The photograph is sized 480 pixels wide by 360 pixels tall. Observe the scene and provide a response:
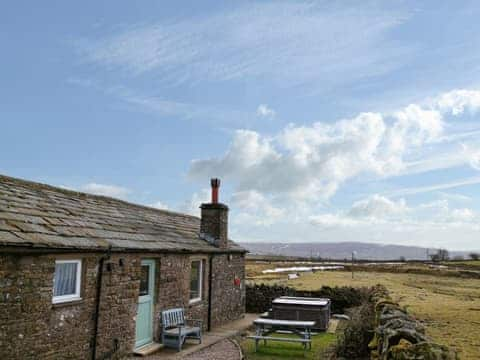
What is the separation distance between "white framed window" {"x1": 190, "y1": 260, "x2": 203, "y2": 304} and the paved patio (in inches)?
52.6

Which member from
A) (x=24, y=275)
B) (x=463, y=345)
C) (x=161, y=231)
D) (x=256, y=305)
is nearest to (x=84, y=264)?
(x=24, y=275)

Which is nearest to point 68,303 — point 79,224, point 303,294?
point 79,224

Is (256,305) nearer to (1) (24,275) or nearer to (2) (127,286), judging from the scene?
(2) (127,286)

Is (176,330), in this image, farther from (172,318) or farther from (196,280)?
(196,280)

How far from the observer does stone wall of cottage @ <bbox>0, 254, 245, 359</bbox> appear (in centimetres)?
761

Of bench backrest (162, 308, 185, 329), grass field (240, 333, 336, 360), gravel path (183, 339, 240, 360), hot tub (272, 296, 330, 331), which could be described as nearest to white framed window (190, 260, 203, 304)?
bench backrest (162, 308, 185, 329)

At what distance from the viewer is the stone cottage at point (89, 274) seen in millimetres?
7836

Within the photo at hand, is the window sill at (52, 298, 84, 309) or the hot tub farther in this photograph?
the hot tub

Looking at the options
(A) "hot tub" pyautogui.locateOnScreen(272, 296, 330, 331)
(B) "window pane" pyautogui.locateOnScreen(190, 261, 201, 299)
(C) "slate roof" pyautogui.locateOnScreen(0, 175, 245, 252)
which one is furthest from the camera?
(A) "hot tub" pyautogui.locateOnScreen(272, 296, 330, 331)

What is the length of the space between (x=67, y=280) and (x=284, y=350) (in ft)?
22.0

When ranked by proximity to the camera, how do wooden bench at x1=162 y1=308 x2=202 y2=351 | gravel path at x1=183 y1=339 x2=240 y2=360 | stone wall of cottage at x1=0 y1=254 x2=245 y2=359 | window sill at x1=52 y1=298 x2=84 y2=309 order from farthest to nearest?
wooden bench at x1=162 y1=308 x2=202 y2=351 < gravel path at x1=183 y1=339 x2=240 y2=360 < window sill at x1=52 y1=298 x2=84 y2=309 < stone wall of cottage at x1=0 y1=254 x2=245 y2=359

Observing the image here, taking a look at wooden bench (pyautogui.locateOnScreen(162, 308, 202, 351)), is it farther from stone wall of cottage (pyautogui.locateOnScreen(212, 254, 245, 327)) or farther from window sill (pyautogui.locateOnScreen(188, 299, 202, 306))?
stone wall of cottage (pyautogui.locateOnScreen(212, 254, 245, 327))

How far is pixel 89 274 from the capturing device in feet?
31.3

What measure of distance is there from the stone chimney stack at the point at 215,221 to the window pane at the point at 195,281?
1.95 meters
